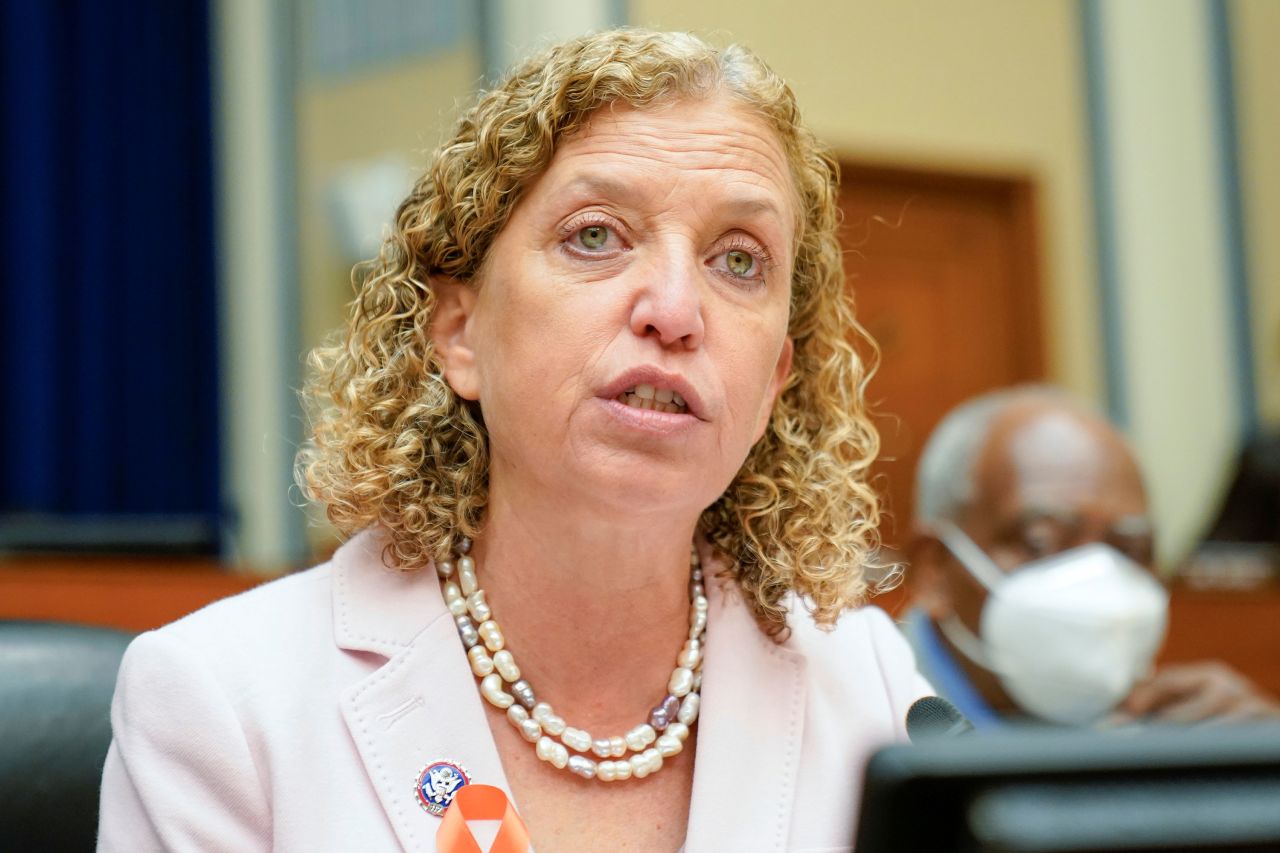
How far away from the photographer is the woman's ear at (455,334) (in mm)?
1504

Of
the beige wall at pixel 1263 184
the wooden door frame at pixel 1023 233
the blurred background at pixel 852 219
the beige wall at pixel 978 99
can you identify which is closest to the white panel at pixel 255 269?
Result: the blurred background at pixel 852 219

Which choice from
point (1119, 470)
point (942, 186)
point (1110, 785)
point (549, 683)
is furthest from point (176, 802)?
point (942, 186)

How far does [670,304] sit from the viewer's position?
51.6 inches

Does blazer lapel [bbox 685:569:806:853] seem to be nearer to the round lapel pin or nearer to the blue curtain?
the round lapel pin

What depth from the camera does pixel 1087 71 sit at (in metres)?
5.57

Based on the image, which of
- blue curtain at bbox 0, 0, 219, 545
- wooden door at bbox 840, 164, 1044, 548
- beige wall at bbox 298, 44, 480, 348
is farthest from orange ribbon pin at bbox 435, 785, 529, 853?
blue curtain at bbox 0, 0, 219, 545

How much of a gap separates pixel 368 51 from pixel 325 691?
4.24m

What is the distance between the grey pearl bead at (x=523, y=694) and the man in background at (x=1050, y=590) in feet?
3.50

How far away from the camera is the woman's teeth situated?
1.32 metres

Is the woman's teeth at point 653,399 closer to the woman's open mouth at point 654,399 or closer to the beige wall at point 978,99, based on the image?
the woman's open mouth at point 654,399

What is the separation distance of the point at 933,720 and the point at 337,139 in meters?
4.68

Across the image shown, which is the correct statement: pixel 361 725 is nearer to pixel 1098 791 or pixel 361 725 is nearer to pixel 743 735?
pixel 743 735

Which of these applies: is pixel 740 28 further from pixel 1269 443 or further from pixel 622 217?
pixel 622 217

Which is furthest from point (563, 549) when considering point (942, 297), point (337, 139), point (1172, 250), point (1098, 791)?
point (1172, 250)
